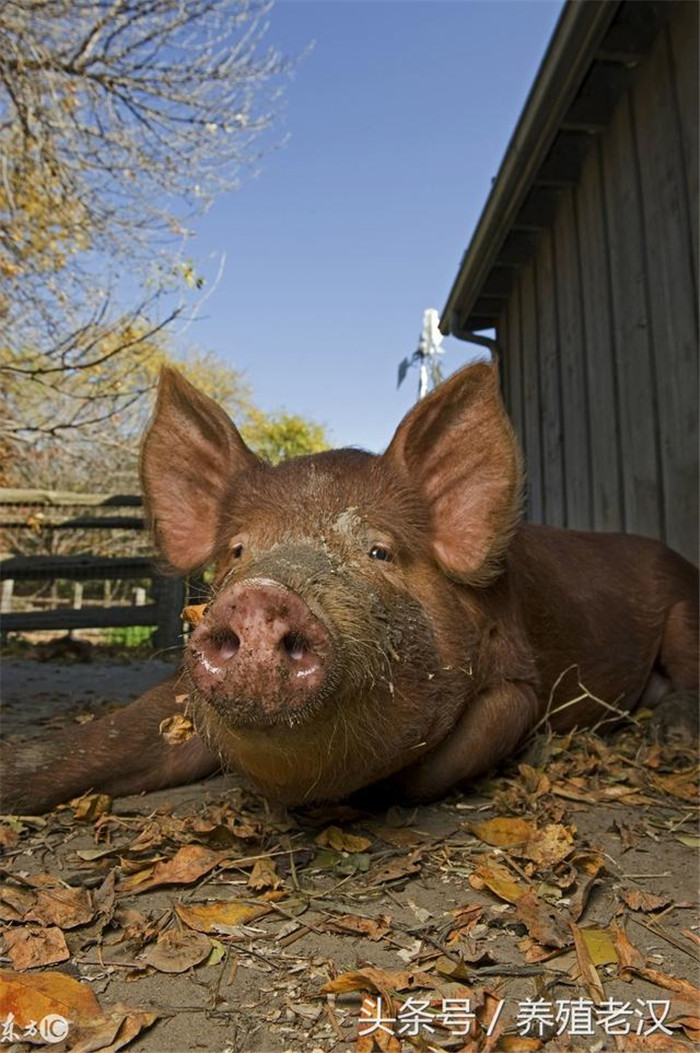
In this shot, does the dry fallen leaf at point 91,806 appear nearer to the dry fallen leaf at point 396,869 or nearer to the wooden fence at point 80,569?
the dry fallen leaf at point 396,869

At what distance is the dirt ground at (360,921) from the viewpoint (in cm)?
139

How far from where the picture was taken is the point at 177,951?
1.62 metres

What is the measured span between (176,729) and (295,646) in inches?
44.4

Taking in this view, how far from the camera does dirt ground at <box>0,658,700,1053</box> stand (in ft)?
4.55

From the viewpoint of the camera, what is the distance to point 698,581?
4090 millimetres

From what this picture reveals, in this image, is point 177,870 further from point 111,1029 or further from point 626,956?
point 626,956

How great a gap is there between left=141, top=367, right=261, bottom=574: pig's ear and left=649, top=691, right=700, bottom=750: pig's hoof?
205 centimetres

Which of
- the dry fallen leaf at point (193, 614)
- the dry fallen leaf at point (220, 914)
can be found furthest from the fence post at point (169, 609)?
the dry fallen leaf at point (220, 914)

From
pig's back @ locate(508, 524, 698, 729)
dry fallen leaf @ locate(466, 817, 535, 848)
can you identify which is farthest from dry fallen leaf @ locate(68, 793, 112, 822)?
pig's back @ locate(508, 524, 698, 729)

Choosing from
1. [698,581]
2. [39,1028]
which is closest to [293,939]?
[39,1028]

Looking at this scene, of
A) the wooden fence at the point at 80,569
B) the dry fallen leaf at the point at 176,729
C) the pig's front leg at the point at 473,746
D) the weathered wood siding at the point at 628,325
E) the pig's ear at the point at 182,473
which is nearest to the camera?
the pig's front leg at the point at 473,746

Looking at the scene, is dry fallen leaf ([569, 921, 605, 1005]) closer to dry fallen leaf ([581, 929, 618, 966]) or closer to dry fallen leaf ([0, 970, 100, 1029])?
dry fallen leaf ([581, 929, 618, 966])

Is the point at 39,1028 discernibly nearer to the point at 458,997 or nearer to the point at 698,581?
the point at 458,997

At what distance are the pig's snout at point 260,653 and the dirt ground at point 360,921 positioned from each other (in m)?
0.49
